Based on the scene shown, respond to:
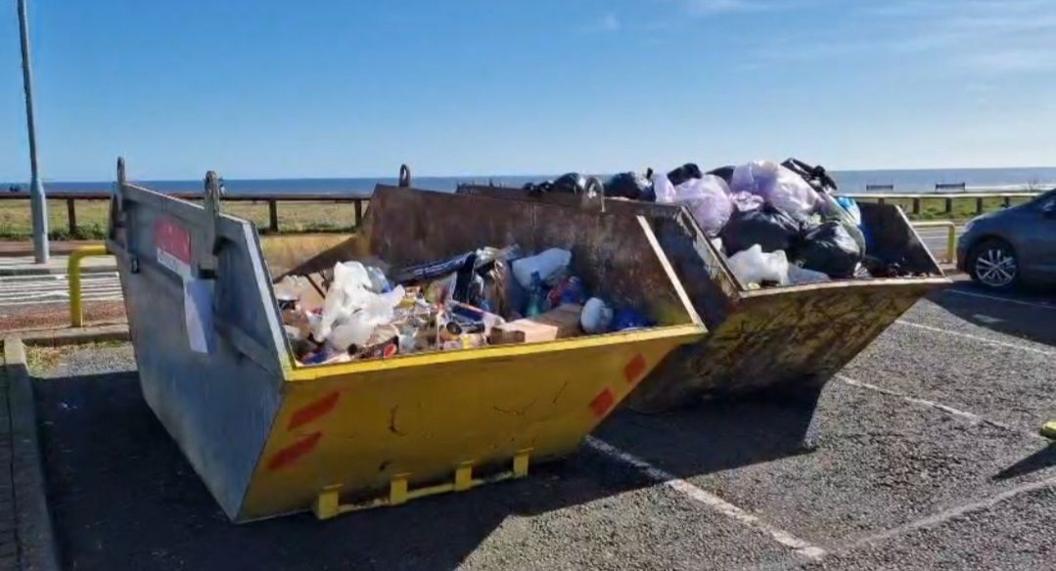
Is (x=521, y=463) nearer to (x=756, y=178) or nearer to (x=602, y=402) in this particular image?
(x=602, y=402)

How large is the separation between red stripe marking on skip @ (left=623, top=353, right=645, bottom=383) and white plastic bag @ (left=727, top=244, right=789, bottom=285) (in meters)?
1.19

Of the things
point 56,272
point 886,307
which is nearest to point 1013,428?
point 886,307

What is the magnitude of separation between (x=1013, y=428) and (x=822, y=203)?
5.79 feet

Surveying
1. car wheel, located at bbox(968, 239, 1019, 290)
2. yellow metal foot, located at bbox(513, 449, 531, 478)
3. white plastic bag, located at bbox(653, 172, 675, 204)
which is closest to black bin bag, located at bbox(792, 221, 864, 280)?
white plastic bag, located at bbox(653, 172, 675, 204)

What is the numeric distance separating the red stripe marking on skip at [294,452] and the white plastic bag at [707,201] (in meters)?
2.88

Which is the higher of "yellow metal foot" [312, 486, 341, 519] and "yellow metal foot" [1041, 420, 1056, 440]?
"yellow metal foot" [312, 486, 341, 519]

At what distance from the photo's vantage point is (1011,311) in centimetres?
911

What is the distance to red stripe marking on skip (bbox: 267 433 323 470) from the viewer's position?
3189 millimetres

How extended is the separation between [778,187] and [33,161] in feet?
33.8

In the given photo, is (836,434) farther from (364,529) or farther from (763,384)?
(364,529)

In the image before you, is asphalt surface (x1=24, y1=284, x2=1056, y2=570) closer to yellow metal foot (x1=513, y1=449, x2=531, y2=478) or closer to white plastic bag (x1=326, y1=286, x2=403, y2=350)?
yellow metal foot (x1=513, y1=449, x2=531, y2=478)

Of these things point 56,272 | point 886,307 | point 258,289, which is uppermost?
point 258,289

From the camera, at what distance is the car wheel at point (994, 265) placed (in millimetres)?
10289

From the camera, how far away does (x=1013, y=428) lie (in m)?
5.21
